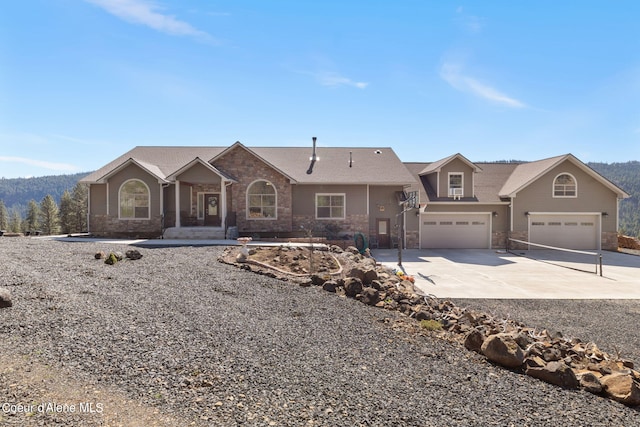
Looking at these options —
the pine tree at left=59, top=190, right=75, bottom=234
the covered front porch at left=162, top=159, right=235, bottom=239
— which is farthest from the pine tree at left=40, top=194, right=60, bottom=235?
the covered front porch at left=162, top=159, right=235, bottom=239

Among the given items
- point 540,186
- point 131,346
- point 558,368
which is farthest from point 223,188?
point 540,186

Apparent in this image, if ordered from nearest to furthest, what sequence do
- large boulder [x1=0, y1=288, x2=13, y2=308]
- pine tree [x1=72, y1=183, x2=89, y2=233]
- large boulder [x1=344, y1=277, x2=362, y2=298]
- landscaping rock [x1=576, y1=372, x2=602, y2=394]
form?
1. landscaping rock [x1=576, y1=372, x2=602, y2=394]
2. large boulder [x1=0, y1=288, x2=13, y2=308]
3. large boulder [x1=344, y1=277, x2=362, y2=298]
4. pine tree [x1=72, y1=183, x2=89, y2=233]

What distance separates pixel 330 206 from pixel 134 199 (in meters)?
9.94

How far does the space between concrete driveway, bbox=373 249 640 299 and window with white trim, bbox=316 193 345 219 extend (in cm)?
290

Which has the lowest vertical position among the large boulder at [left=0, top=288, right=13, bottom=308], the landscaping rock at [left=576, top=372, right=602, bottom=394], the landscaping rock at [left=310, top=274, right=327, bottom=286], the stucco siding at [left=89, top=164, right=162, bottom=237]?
the landscaping rock at [left=576, top=372, right=602, bottom=394]

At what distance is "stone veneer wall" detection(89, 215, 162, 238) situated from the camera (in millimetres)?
18203

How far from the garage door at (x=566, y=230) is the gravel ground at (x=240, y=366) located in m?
15.4

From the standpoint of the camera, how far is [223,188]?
17953 millimetres

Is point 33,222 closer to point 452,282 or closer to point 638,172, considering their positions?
point 452,282

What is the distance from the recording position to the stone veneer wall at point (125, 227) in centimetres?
1820

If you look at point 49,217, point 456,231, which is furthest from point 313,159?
point 49,217

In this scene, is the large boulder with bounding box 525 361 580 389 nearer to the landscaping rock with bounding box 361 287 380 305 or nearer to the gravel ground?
the gravel ground

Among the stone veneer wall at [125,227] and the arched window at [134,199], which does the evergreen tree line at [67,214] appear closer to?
the stone veneer wall at [125,227]

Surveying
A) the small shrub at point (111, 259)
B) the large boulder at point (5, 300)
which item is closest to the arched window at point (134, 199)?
the small shrub at point (111, 259)
